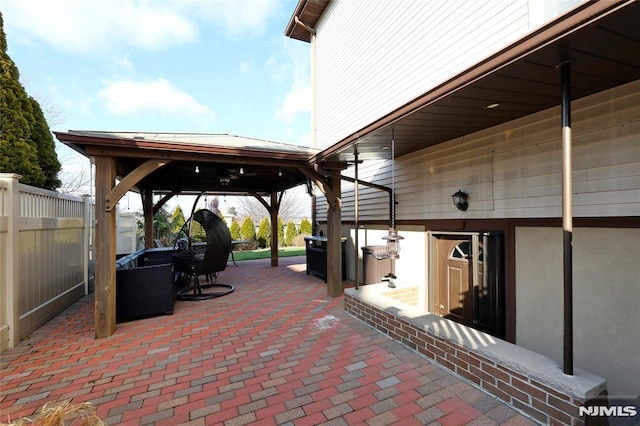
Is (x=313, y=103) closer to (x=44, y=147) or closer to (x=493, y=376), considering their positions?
(x=44, y=147)

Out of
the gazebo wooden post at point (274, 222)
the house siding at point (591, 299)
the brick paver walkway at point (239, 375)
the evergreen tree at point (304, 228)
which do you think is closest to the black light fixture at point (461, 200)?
the house siding at point (591, 299)

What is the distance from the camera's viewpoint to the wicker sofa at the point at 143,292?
420 centimetres

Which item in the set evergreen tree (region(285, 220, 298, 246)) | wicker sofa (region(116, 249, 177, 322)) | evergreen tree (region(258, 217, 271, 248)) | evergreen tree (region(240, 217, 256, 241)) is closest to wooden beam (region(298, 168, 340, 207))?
wicker sofa (region(116, 249, 177, 322))

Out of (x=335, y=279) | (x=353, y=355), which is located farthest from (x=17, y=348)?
(x=335, y=279)

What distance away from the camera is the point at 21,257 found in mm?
3547

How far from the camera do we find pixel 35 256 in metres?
3.89

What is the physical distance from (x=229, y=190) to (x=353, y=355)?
23.2ft

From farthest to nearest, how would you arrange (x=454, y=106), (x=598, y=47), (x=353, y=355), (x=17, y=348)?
1. (x=17, y=348)
2. (x=353, y=355)
3. (x=454, y=106)
4. (x=598, y=47)

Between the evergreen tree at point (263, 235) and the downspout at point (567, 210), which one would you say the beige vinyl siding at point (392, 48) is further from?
the evergreen tree at point (263, 235)

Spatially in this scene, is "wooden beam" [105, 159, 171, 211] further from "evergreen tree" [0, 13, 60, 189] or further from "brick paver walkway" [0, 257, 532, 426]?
"evergreen tree" [0, 13, 60, 189]

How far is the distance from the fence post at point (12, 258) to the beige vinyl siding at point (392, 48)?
193 inches

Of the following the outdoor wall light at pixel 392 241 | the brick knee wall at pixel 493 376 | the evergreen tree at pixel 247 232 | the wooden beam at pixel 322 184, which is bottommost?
the brick knee wall at pixel 493 376

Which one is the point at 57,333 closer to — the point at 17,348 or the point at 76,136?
the point at 17,348

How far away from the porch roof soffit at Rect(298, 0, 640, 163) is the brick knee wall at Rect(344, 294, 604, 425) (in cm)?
218
